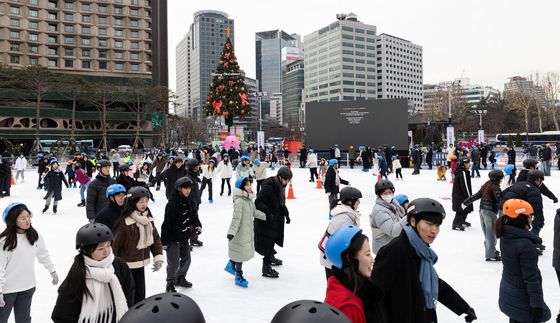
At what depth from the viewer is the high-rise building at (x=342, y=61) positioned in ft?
433

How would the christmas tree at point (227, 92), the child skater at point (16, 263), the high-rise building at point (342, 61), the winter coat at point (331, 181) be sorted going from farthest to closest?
the high-rise building at point (342, 61), the christmas tree at point (227, 92), the winter coat at point (331, 181), the child skater at point (16, 263)

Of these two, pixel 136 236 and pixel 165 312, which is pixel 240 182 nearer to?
pixel 136 236

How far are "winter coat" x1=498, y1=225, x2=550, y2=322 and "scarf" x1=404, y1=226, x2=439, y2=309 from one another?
3.65ft

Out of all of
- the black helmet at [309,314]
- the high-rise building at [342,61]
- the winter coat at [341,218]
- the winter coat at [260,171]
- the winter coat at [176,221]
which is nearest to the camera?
the black helmet at [309,314]

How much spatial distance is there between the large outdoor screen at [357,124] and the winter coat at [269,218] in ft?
72.2

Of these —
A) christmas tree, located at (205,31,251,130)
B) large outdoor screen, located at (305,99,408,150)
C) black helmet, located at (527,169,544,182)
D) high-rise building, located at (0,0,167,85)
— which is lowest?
black helmet, located at (527,169,544,182)

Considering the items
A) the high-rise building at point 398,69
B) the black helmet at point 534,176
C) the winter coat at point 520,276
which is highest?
the high-rise building at point 398,69

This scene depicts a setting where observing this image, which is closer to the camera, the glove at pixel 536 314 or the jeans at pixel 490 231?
the glove at pixel 536 314

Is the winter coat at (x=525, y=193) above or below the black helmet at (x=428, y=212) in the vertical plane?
below

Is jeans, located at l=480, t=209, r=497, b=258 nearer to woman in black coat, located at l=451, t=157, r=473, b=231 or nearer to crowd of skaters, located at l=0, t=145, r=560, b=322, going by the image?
crowd of skaters, located at l=0, t=145, r=560, b=322

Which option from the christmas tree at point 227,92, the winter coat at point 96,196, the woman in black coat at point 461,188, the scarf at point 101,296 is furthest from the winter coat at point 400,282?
the christmas tree at point 227,92

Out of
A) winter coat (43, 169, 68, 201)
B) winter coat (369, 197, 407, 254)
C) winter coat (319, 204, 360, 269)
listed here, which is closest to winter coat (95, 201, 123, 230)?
winter coat (319, 204, 360, 269)

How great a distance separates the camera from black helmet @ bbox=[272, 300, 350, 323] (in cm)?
126

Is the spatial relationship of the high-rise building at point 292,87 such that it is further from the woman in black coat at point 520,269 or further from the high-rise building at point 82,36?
the woman in black coat at point 520,269
